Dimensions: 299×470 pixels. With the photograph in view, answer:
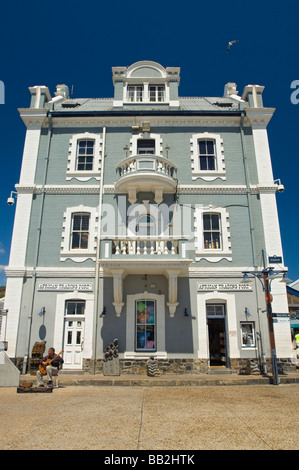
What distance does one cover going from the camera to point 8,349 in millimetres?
13266

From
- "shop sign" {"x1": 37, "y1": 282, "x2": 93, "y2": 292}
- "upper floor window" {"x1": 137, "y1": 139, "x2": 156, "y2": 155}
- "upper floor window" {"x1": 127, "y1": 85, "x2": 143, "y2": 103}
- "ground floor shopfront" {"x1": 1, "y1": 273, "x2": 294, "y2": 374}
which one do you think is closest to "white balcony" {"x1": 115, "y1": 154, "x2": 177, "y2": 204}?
"upper floor window" {"x1": 137, "y1": 139, "x2": 156, "y2": 155}

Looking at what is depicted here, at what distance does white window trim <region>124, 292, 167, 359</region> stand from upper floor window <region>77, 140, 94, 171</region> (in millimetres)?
6976

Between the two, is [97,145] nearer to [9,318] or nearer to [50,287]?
[50,287]

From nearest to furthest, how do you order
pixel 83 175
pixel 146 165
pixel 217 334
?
pixel 217 334 < pixel 146 165 < pixel 83 175

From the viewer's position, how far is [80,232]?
49.4 feet

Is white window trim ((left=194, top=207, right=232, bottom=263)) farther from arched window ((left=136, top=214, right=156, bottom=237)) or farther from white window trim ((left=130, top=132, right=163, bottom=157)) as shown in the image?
white window trim ((left=130, top=132, right=163, bottom=157))

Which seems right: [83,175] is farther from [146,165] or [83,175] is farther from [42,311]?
[42,311]

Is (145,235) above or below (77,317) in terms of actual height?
above

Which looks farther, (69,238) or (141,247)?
(69,238)

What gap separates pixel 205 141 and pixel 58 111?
25.7ft

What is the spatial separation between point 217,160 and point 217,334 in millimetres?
8440

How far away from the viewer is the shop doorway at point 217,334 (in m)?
14.0

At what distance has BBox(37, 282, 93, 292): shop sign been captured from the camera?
46.2 feet

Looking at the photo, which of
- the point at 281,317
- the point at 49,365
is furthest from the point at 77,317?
the point at 281,317
